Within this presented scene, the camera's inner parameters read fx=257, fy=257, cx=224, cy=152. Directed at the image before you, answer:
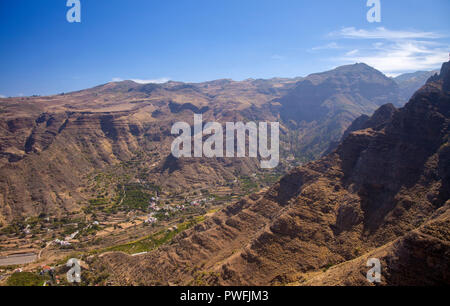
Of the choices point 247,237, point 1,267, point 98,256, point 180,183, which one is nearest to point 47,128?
point 180,183

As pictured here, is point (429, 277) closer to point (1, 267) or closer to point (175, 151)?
point (1, 267)

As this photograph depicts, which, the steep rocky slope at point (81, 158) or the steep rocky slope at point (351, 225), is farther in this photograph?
the steep rocky slope at point (81, 158)

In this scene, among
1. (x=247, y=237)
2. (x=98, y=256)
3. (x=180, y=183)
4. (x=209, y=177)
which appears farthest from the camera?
(x=209, y=177)

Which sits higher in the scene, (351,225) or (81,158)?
(81,158)

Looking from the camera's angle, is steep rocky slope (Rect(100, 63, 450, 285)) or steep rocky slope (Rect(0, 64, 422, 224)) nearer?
steep rocky slope (Rect(100, 63, 450, 285))

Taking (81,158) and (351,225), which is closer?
(351,225)
